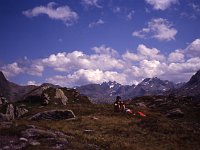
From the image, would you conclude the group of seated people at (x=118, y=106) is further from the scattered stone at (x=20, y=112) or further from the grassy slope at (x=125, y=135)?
the scattered stone at (x=20, y=112)

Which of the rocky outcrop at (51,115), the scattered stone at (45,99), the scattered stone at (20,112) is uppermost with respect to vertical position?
the scattered stone at (45,99)

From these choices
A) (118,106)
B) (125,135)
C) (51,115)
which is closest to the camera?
(125,135)

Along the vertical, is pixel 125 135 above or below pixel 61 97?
below

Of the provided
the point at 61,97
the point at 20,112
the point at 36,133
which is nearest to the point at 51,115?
the point at 20,112

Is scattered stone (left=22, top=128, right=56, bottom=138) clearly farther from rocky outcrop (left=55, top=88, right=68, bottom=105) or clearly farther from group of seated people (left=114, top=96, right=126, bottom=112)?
rocky outcrop (left=55, top=88, right=68, bottom=105)

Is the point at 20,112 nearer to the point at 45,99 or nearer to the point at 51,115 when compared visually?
the point at 51,115

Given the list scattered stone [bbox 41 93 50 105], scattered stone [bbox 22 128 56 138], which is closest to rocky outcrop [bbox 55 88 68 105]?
scattered stone [bbox 41 93 50 105]

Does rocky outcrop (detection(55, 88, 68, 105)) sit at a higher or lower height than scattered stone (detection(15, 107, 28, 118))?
higher

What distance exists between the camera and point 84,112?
160ft

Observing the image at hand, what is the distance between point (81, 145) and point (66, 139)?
1630 millimetres

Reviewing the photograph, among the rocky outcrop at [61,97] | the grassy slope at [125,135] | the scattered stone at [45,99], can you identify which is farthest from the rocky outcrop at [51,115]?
the rocky outcrop at [61,97]

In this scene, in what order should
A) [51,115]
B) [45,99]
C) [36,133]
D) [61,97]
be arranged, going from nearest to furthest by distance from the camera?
[36,133]
[51,115]
[45,99]
[61,97]

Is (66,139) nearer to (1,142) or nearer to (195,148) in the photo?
(1,142)

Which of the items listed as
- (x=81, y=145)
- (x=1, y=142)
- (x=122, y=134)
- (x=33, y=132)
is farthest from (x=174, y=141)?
(x=1, y=142)
